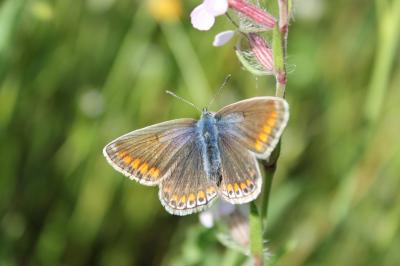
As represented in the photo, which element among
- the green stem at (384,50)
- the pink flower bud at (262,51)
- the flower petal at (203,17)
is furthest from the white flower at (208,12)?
the green stem at (384,50)

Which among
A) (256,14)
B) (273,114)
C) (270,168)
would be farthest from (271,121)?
(256,14)

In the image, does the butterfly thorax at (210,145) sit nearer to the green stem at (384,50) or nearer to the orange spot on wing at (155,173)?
the orange spot on wing at (155,173)

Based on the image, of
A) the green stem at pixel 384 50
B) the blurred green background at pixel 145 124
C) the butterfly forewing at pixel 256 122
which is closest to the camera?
the butterfly forewing at pixel 256 122

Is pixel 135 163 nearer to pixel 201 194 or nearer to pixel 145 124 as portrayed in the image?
pixel 201 194

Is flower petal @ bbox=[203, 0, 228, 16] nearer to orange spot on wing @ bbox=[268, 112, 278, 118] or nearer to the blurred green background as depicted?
orange spot on wing @ bbox=[268, 112, 278, 118]

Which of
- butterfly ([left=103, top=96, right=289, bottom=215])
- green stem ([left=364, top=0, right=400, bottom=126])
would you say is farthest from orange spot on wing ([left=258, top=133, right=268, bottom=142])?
green stem ([left=364, top=0, right=400, bottom=126])

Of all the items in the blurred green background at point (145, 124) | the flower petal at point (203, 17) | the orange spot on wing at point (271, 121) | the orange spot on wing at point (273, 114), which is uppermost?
the flower petal at point (203, 17)
